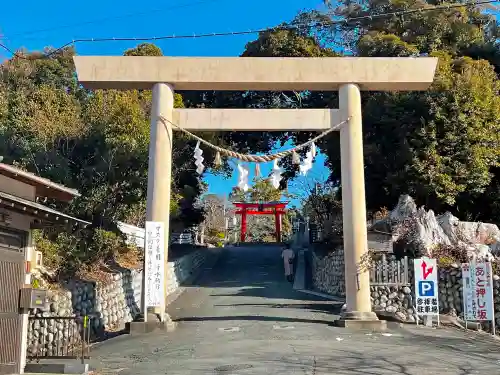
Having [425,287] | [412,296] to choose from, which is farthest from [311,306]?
[425,287]

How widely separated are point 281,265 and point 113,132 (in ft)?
38.7

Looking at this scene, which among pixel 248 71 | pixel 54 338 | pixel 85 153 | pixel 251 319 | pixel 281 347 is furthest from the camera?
pixel 85 153

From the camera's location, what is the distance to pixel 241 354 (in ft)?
32.1

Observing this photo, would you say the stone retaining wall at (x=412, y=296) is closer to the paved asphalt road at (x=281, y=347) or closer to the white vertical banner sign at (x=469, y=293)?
the paved asphalt road at (x=281, y=347)

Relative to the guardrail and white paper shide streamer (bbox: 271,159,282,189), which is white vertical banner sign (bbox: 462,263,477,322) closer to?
white paper shide streamer (bbox: 271,159,282,189)

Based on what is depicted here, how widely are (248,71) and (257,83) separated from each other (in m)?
0.39

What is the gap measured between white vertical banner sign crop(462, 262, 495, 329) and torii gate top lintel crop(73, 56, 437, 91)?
511 centimetres

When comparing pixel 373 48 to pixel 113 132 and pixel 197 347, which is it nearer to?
pixel 113 132

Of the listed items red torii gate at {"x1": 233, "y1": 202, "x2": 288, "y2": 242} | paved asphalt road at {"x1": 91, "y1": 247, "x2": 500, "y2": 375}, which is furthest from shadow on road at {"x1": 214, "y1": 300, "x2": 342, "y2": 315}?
red torii gate at {"x1": 233, "y1": 202, "x2": 288, "y2": 242}

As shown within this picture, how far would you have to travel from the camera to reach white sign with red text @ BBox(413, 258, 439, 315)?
45.7 ft

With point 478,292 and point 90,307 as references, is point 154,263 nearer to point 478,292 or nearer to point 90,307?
point 90,307

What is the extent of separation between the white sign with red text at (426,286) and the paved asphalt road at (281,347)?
0.63 meters

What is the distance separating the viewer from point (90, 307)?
14.0m

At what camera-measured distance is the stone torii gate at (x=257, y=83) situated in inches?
542
